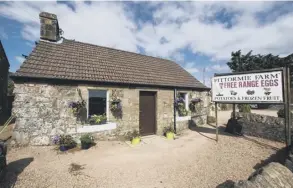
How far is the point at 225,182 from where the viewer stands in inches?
162

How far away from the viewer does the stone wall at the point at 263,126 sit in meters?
6.96

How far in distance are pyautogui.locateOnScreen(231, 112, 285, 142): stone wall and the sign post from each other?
1379mm

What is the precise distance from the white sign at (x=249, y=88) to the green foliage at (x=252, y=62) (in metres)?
25.8

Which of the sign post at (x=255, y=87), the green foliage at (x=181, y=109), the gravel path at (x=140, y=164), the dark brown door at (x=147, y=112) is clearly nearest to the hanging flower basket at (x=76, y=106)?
the gravel path at (x=140, y=164)

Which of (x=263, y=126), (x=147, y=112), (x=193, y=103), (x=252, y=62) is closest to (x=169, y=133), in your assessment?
(x=147, y=112)

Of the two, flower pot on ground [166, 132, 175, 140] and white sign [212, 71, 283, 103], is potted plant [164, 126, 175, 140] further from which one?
white sign [212, 71, 283, 103]

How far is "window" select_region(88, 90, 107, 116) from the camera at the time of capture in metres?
7.47

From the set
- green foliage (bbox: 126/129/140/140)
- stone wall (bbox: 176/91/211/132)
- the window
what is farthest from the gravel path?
stone wall (bbox: 176/91/211/132)

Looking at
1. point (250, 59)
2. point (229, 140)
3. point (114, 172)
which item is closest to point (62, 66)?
point (114, 172)

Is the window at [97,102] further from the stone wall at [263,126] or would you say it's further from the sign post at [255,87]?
the stone wall at [263,126]

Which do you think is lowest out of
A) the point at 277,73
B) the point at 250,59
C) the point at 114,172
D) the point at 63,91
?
the point at 114,172

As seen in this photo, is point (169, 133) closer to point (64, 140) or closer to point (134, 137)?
point (134, 137)

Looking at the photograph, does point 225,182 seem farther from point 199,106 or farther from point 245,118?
point 199,106

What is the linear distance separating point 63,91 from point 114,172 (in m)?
4.19
